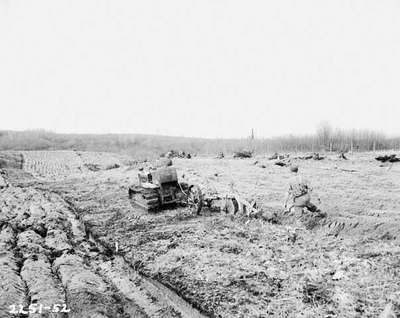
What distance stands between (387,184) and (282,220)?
460cm

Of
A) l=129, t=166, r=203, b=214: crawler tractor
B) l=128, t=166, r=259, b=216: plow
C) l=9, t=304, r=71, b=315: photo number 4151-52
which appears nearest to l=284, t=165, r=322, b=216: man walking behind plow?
l=128, t=166, r=259, b=216: plow

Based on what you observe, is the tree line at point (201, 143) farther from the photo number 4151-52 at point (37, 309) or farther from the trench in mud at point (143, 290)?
the photo number 4151-52 at point (37, 309)

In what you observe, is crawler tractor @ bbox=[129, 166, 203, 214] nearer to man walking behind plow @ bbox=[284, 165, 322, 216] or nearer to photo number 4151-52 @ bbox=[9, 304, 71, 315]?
man walking behind plow @ bbox=[284, 165, 322, 216]

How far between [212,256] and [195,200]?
13.4 feet

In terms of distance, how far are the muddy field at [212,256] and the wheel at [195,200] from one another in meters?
0.23

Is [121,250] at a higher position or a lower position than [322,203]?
lower

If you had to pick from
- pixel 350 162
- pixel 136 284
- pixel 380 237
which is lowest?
pixel 136 284

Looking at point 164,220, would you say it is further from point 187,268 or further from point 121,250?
point 187,268

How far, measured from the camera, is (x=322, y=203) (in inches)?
428

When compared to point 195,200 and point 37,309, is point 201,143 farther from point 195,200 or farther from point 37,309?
point 37,309

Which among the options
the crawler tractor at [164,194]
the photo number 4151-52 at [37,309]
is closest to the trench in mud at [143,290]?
the photo number 4151-52 at [37,309]

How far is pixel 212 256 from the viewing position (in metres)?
8.05

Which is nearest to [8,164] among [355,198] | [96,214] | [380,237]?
[96,214]

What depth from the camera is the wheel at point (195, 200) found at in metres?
11.3
